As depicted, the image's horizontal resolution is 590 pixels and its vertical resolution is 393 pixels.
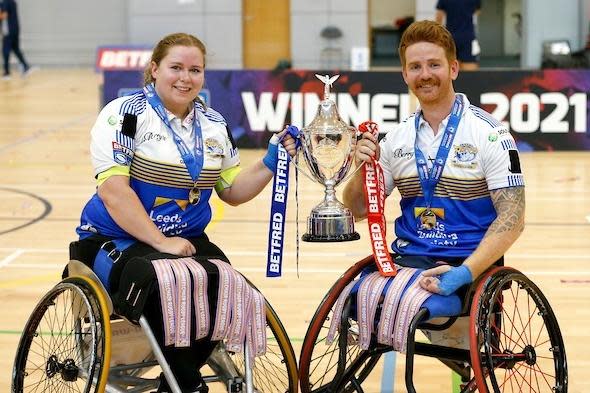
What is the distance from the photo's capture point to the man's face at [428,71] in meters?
4.27

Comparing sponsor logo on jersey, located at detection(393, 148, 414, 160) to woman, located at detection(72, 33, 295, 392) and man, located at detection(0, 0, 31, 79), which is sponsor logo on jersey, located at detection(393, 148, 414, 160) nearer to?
woman, located at detection(72, 33, 295, 392)

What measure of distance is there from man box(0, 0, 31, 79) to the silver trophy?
1675cm

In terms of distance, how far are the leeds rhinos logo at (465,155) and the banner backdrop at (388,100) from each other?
7295 mm

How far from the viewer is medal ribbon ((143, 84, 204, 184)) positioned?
4.29 m

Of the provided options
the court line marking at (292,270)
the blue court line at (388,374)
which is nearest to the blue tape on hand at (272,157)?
the blue court line at (388,374)

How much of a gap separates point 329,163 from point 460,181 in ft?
1.48

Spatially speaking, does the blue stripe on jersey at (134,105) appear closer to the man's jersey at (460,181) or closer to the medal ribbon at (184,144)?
the medal ribbon at (184,144)

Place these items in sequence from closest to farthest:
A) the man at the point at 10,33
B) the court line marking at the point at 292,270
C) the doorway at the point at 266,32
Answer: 1. the court line marking at the point at 292,270
2. the man at the point at 10,33
3. the doorway at the point at 266,32

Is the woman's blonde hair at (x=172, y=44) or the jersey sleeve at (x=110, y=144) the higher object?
the woman's blonde hair at (x=172, y=44)

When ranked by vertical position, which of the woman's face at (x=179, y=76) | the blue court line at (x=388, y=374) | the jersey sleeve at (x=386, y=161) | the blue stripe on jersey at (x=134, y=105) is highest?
the woman's face at (x=179, y=76)

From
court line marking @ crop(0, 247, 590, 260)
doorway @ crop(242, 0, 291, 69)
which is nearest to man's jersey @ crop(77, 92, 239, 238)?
court line marking @ crop(0, 247, 590, 260)

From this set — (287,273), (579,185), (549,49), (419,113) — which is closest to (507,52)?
(549,49)

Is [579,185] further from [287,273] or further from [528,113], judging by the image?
[287,273]

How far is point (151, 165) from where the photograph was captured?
4281 mm
